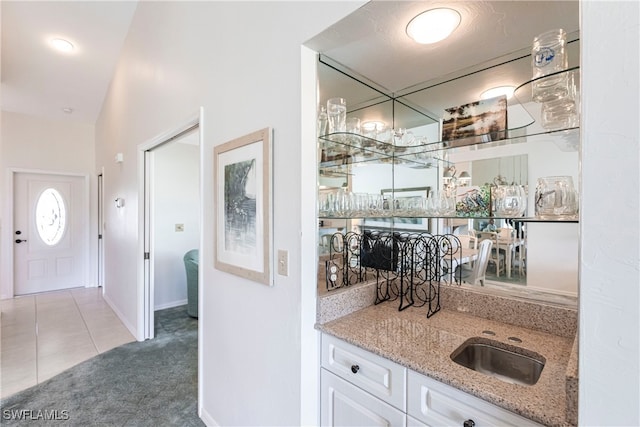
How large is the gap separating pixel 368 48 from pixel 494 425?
1.67 meters

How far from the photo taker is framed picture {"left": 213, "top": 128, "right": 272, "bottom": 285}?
1.50 metres

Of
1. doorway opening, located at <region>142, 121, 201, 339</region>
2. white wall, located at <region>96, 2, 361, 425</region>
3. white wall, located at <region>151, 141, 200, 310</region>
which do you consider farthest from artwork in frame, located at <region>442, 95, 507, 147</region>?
white wall, located at <region>151, 141, 200, 310</region>

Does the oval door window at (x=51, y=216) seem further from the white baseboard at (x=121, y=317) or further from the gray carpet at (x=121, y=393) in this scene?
the gray carpet at (x=121, y=393)

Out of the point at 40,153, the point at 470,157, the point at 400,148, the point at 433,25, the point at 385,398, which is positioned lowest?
the point at 385,398

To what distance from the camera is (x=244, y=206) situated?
166 centimetres

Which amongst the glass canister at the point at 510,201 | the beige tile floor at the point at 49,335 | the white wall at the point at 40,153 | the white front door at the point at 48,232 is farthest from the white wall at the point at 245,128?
the white front door at the point at 48,232

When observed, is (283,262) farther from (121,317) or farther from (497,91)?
→ (121,317)

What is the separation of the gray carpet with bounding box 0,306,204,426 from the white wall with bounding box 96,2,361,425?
1.24ft

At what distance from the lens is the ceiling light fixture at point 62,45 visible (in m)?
3.49

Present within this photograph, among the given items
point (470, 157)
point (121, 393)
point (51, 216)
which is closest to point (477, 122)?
point (470, 157)

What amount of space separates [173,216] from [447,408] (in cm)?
425

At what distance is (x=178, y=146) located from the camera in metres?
4.35

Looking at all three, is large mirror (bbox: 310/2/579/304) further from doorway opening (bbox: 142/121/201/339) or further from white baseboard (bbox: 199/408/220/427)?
doorway opening (bbox: 142/121/201/339)

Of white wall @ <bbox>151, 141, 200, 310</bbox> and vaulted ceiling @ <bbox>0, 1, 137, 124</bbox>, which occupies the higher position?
vaulted ceiling @ <bbox>0, 1, 137, 124</bbox>
